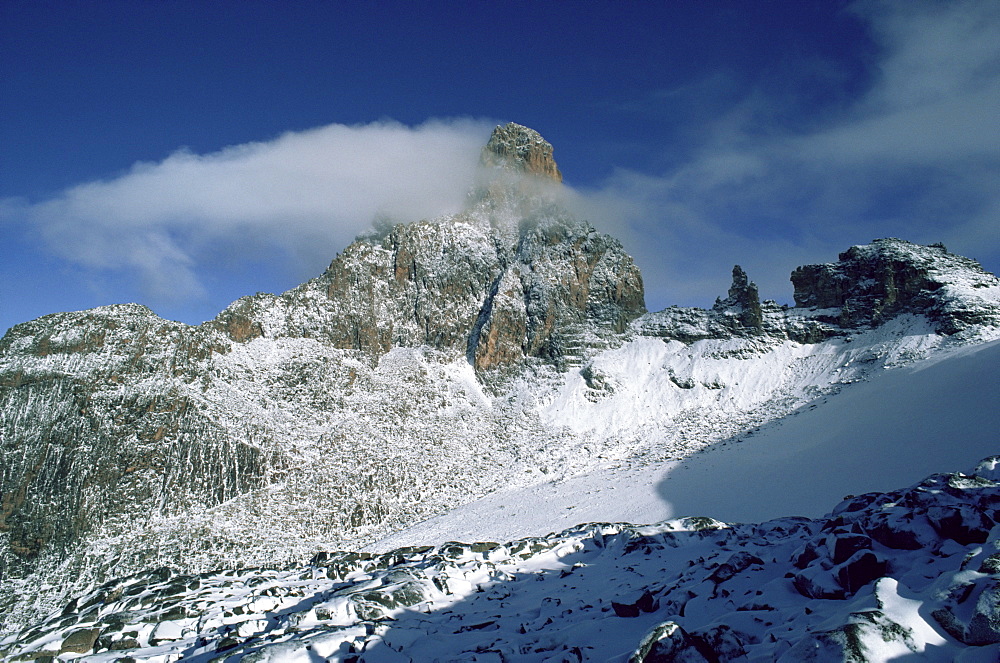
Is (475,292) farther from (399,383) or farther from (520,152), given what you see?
(520,152)

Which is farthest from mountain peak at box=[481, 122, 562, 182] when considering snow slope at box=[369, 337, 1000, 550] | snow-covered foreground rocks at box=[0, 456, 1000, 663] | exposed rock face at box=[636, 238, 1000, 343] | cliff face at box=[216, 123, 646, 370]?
snow-covered foreground rocks at box=[0, 456, 1000, 663]

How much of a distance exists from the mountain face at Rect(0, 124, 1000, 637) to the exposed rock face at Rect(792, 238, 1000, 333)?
267 millimetres

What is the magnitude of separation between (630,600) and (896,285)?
69977 millimetres

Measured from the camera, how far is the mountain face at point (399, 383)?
40031 mm

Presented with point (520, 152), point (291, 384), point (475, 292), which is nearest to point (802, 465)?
point (291, 384)

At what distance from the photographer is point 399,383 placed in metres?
60.3

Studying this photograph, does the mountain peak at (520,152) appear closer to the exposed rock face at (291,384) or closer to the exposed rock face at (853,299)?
the exposed rock face at (291,384)

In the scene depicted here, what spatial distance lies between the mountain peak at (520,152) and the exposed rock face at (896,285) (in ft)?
151

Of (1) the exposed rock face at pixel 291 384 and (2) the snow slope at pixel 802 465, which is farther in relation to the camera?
(1) the exposed rock face at pixel 291 384

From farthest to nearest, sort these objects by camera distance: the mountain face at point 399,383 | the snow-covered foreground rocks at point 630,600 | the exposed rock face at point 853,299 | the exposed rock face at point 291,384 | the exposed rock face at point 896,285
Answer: the exposed rock face at point 853,299 < the exposed rock face at point 896,285 < the exposed rock face at point 291,384 < the mountain face at point 399,383 < the snow-covered foreground rocks at point 630,600

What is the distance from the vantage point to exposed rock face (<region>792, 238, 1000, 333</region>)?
5444cm

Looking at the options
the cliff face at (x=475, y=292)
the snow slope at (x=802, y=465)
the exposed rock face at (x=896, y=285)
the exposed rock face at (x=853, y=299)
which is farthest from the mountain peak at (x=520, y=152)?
the snow slope at (x=802, y=465)

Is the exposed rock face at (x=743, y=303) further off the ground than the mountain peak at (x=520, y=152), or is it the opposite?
the mountain peak at (x=520, y=152)

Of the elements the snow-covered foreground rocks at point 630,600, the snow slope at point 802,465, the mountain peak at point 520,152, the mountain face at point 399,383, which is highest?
the mountain peak at point 520,152
